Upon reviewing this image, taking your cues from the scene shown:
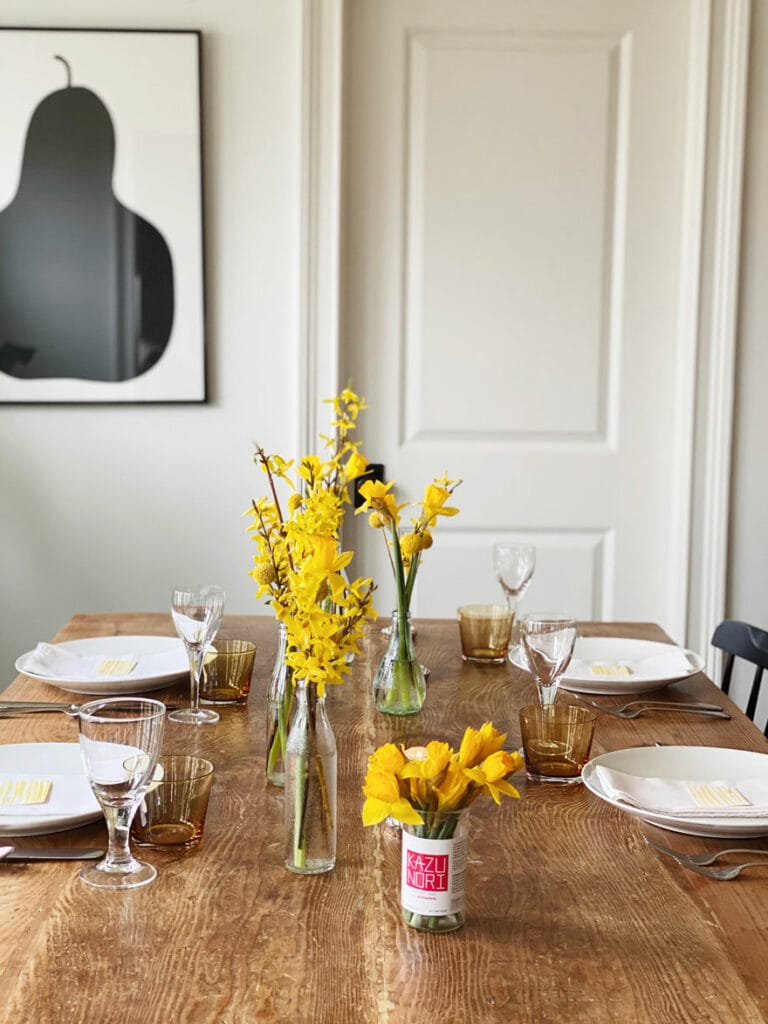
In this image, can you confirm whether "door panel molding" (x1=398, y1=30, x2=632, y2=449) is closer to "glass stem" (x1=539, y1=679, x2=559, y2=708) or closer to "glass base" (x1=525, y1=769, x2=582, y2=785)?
"glass stem" (x1=539, y1=679, x2=559, y2=708)

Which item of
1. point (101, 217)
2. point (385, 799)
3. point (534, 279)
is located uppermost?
point (101, 217)

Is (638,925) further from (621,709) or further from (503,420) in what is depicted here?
(503,420)

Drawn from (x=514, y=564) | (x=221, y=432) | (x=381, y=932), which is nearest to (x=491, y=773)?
(x=381, y=932)

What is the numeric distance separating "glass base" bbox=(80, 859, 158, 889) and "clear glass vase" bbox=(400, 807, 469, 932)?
255 millimetres

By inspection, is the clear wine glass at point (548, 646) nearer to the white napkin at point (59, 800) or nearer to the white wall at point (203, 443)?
the white napkin at point (59, 800)

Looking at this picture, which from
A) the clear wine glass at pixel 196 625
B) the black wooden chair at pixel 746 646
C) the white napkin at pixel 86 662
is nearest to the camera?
the clear wine glass at pixel 196 625

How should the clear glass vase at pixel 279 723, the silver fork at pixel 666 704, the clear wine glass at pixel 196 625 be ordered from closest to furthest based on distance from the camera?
the clear glass vase at pixel 279 723 < the clear wine glass at pixel 196 625 < the silver fork at pixel 666 704

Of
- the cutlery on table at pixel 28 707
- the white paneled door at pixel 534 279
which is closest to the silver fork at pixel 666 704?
the cutlery on table at pixel 28 707

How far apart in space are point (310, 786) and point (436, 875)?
0.17 metres

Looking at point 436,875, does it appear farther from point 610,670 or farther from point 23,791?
point 610,670

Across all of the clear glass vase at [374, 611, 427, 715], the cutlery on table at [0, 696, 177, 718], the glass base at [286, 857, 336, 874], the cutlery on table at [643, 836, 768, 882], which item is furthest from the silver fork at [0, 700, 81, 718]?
the cutlery on table at [643, 836, 768, 882]

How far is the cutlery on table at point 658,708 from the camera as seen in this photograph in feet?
5.43

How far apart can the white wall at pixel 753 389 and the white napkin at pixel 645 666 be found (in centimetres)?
135

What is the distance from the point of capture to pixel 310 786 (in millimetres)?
1091
